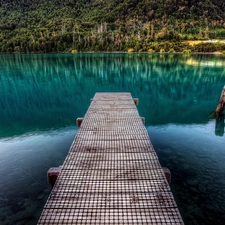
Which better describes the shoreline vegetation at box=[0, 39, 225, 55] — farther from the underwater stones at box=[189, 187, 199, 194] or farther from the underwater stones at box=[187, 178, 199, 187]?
the underwater stones at box=[189, 187, 199, 194]

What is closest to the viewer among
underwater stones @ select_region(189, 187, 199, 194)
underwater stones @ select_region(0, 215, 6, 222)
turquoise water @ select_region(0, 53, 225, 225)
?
underwater stones @ select_region(0, 215, 6, 222)

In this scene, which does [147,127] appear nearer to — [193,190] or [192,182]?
[192,182]

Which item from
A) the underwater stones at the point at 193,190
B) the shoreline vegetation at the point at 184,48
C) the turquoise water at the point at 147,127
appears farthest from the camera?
the shoreline vegetation at the point at 184,48

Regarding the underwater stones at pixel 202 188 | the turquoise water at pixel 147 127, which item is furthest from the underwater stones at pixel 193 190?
the underwater stones at pixel 202 188

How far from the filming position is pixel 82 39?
14000 centimetres

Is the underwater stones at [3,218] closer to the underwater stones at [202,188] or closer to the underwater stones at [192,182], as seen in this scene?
the underwater stones at [192,182]

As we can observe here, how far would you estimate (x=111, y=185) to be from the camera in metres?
5.33

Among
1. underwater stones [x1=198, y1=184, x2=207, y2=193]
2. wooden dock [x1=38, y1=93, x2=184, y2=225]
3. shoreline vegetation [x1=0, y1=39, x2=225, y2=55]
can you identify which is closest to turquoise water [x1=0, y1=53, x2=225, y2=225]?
underwater stones [x1=198, y1=184, x2=207, y2=193]

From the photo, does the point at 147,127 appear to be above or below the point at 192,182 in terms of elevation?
below

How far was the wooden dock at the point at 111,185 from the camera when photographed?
14.1 feet

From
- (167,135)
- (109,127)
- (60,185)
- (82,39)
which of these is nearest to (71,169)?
(60,185)

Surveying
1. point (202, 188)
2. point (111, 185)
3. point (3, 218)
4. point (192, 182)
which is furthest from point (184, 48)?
point (3, 218)

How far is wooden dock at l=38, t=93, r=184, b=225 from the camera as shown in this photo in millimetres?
4297

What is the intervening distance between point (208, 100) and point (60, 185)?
72.2ft
